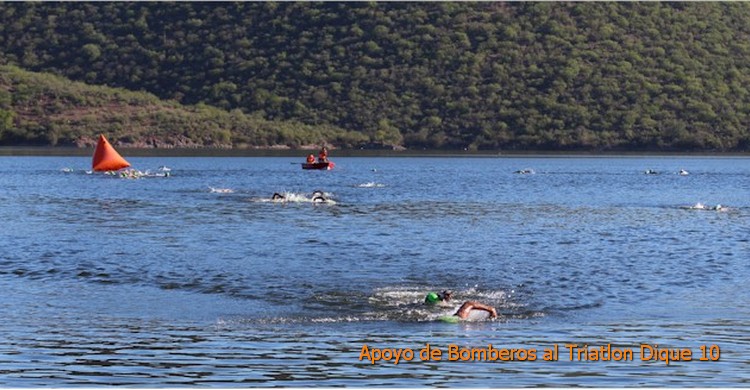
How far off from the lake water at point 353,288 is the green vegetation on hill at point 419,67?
77.5 meters

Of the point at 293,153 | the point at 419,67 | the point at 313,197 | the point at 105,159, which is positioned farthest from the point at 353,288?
the point at 419,67

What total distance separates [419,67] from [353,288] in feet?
397

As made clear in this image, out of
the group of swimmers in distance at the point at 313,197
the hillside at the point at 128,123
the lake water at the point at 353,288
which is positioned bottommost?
the lake water at the point at 353,288

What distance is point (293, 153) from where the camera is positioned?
142m

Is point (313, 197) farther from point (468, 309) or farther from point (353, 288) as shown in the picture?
point (468, 309)

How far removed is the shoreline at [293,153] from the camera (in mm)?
138500

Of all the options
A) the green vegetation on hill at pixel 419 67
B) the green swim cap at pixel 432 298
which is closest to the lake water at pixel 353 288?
the green swim cap at pixel 432 298

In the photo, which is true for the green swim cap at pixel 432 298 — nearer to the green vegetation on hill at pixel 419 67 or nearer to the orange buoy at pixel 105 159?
the orange buoy at pixel 105 159

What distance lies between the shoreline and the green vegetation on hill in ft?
4.73

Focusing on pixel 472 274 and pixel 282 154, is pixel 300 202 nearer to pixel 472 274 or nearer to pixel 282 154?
pixel 472 274

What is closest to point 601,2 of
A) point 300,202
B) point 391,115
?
point 391,115

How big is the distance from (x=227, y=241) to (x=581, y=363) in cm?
2136

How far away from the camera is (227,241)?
4012cm

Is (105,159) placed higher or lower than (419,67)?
lower
